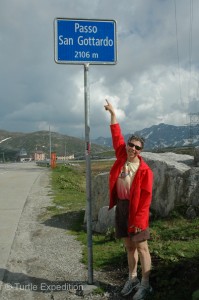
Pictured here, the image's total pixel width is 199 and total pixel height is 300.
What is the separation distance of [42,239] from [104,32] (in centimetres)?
481

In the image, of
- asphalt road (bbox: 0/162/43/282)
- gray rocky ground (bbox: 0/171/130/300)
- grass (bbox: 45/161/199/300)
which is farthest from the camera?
asphalt road (bbox: 0/162/43/282)

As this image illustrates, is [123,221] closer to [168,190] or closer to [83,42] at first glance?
[83,42]

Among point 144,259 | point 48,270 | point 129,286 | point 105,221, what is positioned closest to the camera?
point 144,259

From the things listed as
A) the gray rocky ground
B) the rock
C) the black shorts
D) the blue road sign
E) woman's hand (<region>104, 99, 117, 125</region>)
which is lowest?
the gray rocky ground

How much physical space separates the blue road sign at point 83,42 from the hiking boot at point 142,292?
2.87 metres

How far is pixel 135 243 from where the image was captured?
5.02 m

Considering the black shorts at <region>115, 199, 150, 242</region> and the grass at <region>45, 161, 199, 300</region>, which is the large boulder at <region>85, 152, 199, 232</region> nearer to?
the grass at <region>45, 161, 199, 300</region>

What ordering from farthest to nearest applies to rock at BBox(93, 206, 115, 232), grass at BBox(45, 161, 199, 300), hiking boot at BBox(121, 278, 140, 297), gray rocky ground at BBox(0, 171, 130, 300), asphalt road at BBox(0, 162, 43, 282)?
rock at BBox(93, 206, 115, 232), asphalt road at BBox(0, 162, 43, 282), gray rocky ground at BBox(0, 171, 130, 300), hiking boot at BBox(121, 278, 140, 297), grass at BBox(45, 161, 199, 300)

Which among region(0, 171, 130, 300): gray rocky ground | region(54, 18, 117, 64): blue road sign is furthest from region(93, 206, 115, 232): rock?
region(54, 18, 117, 64): blue road sign

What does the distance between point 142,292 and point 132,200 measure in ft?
3.74

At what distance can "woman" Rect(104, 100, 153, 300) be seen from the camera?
4.89 m

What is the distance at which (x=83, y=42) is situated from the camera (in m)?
5.28

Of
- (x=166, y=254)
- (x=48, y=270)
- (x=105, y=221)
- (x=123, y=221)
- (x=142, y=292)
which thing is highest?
(x=123, y=221)

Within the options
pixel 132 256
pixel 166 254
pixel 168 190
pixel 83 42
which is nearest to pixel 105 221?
pixel 168 190
